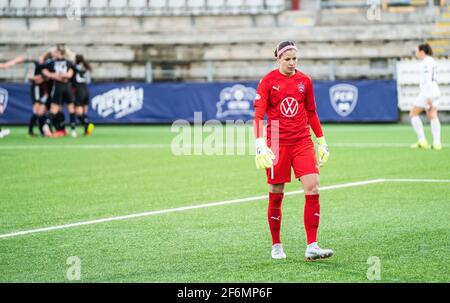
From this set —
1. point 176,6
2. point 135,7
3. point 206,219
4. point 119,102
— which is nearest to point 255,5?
point 176,6

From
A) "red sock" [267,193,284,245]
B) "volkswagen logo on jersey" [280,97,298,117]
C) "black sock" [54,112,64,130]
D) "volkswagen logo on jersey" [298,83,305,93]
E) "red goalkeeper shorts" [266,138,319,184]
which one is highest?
"volkswagen logo on jersey" [298,83,305,93]

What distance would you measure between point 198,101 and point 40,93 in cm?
692

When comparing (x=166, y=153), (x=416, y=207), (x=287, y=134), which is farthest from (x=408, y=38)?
(x=287, y=134)

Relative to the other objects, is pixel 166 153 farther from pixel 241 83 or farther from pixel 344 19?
pixel 344 19

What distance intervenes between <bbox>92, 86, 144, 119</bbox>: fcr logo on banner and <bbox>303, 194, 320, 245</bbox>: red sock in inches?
899

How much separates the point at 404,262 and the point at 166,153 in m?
12.3

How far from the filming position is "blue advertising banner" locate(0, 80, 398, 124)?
30.2m

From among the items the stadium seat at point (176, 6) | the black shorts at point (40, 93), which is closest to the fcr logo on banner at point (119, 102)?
the black shorts at point (40, 93)

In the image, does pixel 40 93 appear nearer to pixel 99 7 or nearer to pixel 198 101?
pixel 198 101

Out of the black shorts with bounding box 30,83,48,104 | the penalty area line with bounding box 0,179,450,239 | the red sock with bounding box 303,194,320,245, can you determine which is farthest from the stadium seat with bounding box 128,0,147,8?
the red sock with bounding box 303,194,320,245

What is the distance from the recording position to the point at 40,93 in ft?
83.1

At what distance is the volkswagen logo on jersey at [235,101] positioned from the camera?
3041 cm

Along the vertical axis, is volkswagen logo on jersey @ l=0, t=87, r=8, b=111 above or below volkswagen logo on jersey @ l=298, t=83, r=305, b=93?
below

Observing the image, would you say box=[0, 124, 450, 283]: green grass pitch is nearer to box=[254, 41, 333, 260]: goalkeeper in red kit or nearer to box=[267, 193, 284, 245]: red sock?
box=[267, 193, 284, 245]: red sock
